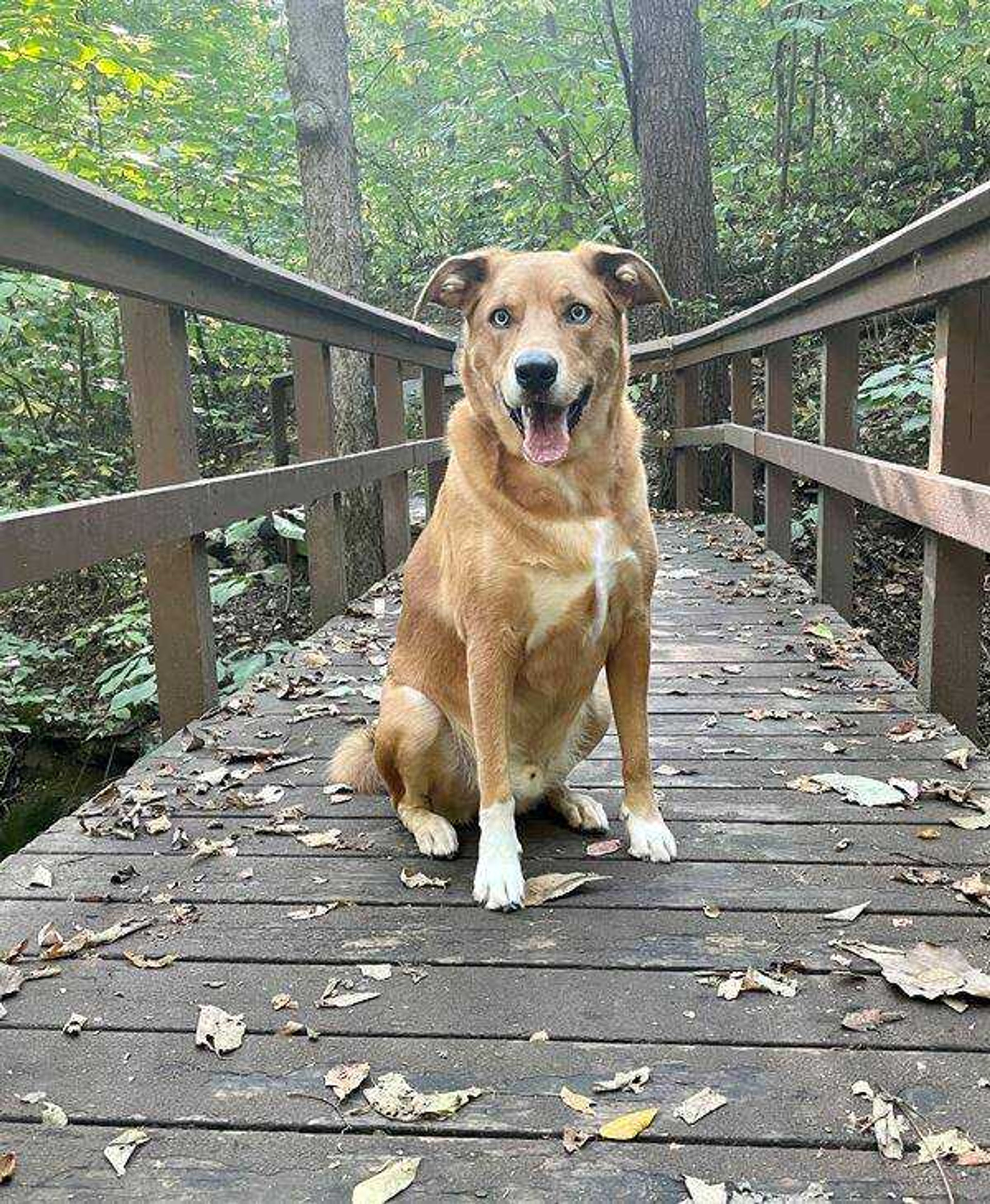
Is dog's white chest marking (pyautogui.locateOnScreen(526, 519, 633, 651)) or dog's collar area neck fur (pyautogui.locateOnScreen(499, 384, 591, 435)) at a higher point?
dog's collar area neck fur (pyautogui.locateOnScreen(499, 384, 591, 435))

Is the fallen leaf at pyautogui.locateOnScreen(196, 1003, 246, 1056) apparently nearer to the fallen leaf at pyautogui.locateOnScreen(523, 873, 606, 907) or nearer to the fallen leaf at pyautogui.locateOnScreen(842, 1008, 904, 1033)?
the fallen leaf at pyautogui.locateOnScreen(523, 873, 606, 907)

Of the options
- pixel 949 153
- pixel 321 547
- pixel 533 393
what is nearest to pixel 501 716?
pixel 533 393

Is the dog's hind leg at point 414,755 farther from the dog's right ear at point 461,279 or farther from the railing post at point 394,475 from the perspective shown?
the railing post at point 394,475

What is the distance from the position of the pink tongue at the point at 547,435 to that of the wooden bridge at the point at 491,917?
2.94ft

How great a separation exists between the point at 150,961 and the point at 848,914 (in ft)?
Answer: 4.23

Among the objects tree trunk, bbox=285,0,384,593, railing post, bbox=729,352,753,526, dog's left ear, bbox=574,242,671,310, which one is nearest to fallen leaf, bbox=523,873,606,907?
dog's left ear, bbox=574,242,671,310

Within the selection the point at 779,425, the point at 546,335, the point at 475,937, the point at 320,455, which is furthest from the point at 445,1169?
the point at 779,425

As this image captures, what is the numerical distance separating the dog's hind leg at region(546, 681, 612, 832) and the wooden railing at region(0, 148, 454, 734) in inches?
47.8

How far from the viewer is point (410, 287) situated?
14.4 metres

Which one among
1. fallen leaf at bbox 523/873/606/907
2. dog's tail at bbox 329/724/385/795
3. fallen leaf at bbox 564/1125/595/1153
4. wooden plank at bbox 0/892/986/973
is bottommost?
fallen leaf at bbox 523/873/606/907

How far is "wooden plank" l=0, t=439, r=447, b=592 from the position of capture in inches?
82.2

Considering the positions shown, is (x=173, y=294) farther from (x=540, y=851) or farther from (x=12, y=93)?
(x=12, y=93)

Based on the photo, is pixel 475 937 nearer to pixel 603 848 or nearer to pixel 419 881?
pixel 419 881

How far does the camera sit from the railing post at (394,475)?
19.0 ft
